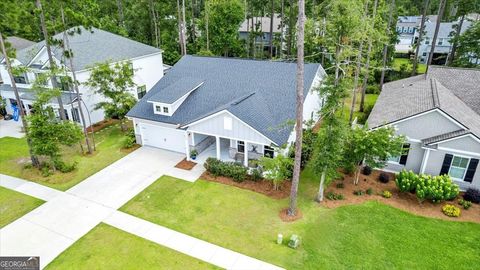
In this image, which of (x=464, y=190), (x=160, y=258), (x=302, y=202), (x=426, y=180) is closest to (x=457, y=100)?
(x=464, y=190)

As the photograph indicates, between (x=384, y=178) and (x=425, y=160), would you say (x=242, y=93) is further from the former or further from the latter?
(x=425, y=160)

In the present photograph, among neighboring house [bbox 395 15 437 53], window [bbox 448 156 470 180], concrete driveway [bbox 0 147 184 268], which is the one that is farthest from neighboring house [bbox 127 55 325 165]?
neighboring house [bbox 395 15 437 53]

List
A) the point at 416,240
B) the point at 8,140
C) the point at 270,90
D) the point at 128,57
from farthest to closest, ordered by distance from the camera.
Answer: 1. the point at 128,57
2. the point at 8,140
3. the point at 270,90
4. the point at 416,240

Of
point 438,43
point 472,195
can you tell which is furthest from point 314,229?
point 438,43

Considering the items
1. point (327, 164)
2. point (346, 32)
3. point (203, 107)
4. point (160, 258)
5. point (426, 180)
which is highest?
point (346, 32)

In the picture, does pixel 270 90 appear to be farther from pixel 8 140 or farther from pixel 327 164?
pixel 8 140

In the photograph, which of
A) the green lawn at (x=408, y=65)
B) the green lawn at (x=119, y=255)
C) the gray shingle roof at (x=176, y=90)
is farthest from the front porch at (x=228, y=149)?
the green lawn at (x=408, y=65)
